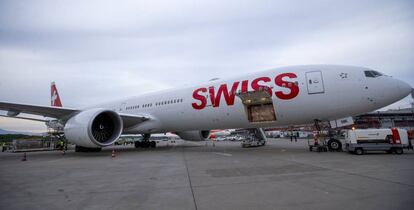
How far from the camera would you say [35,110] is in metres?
12.6

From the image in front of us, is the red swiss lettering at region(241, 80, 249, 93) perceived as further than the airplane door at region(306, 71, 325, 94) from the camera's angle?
Yes

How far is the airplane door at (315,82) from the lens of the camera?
9.97m

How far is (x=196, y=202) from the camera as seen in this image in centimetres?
355

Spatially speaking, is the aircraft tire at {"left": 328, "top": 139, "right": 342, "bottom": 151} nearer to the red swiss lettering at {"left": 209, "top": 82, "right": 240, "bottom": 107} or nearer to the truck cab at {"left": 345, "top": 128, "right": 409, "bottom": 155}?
the truck cab at {"left": 345, "top": 128, "right": 409, "bottom": 155}

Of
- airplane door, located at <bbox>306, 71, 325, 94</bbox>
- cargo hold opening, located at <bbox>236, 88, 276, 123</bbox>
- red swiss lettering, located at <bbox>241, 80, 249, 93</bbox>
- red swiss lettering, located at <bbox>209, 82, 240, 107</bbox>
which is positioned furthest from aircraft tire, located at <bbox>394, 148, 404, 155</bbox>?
red swiss lettering, located at <bbox>209, 82, 240, 107</bbox>

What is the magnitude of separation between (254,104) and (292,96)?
5.85ft

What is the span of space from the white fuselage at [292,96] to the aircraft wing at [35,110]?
570 centimetres

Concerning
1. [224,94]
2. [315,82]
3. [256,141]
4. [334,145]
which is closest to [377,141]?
[334,145]

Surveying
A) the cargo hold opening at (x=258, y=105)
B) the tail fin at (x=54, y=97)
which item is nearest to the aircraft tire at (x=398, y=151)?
the cargo hold opening at (x=258, y=105)

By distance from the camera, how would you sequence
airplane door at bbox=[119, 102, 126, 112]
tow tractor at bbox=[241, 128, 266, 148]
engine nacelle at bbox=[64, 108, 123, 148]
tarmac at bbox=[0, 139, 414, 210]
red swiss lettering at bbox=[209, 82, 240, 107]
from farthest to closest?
airplane door at bbox=[119, 102, 126, 112], tow tractor at bbox=[241, 128, 266, 148], red swiss lettering at bbox=[209, 82, 240, 107], engine nacelle at bbox=[64, 108, 123, 148], tarmac at bbox=[0, 139, 414, 210]

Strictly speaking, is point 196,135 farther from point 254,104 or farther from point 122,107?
point 254,104

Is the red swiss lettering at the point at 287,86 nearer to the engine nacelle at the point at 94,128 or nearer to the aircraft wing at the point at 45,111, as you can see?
the engine nacelle at the point at 94,128

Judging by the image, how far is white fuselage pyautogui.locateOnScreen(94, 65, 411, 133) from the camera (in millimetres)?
9406

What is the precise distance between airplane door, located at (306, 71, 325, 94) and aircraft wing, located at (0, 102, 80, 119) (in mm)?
12305
